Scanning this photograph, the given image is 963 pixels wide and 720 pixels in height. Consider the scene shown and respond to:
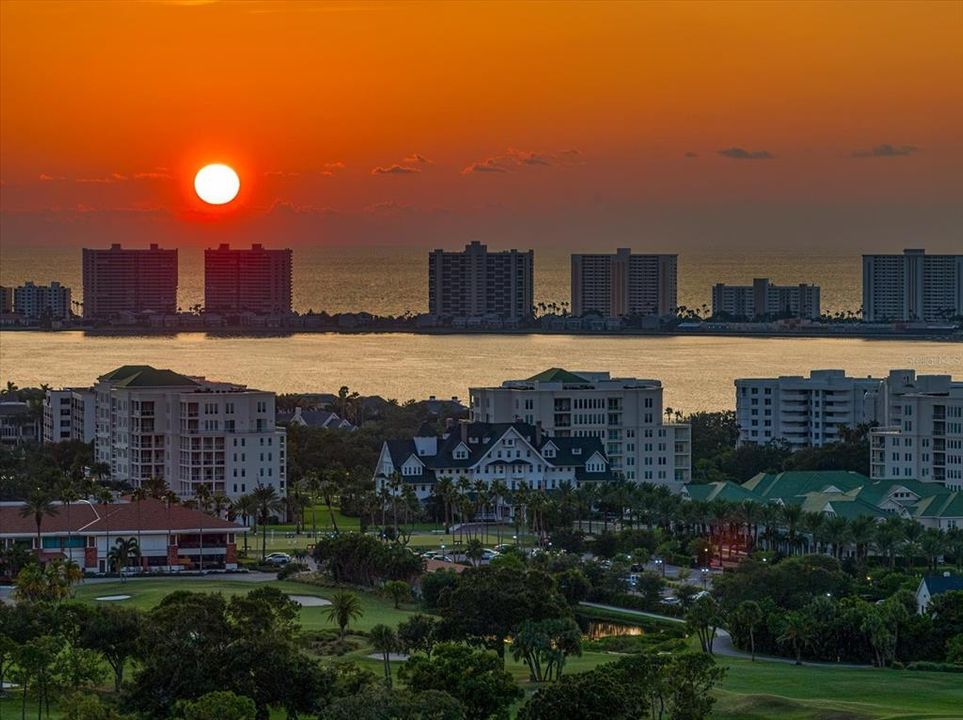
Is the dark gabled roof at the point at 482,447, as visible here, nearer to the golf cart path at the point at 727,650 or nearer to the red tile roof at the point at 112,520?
the red tile roof at the point at 112,520

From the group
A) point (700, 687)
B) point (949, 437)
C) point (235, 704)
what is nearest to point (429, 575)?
point (700, 687)

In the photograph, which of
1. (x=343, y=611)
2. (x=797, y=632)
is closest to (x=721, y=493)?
(x=797, y=632)

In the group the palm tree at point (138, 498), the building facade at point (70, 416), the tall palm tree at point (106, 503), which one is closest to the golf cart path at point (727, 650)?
the palm tree at point (138, 498)

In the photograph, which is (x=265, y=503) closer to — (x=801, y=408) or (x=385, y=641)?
(x=385, y=641)

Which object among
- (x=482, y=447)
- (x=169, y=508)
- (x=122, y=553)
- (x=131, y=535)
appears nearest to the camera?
(x=122, y=553)

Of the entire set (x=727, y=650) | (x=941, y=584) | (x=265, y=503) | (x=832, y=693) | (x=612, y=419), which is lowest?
(x=727, y=650)

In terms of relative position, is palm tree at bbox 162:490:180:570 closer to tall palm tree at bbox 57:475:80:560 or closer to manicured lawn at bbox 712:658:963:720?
tall palm tree at bbox 57:475:80:560
